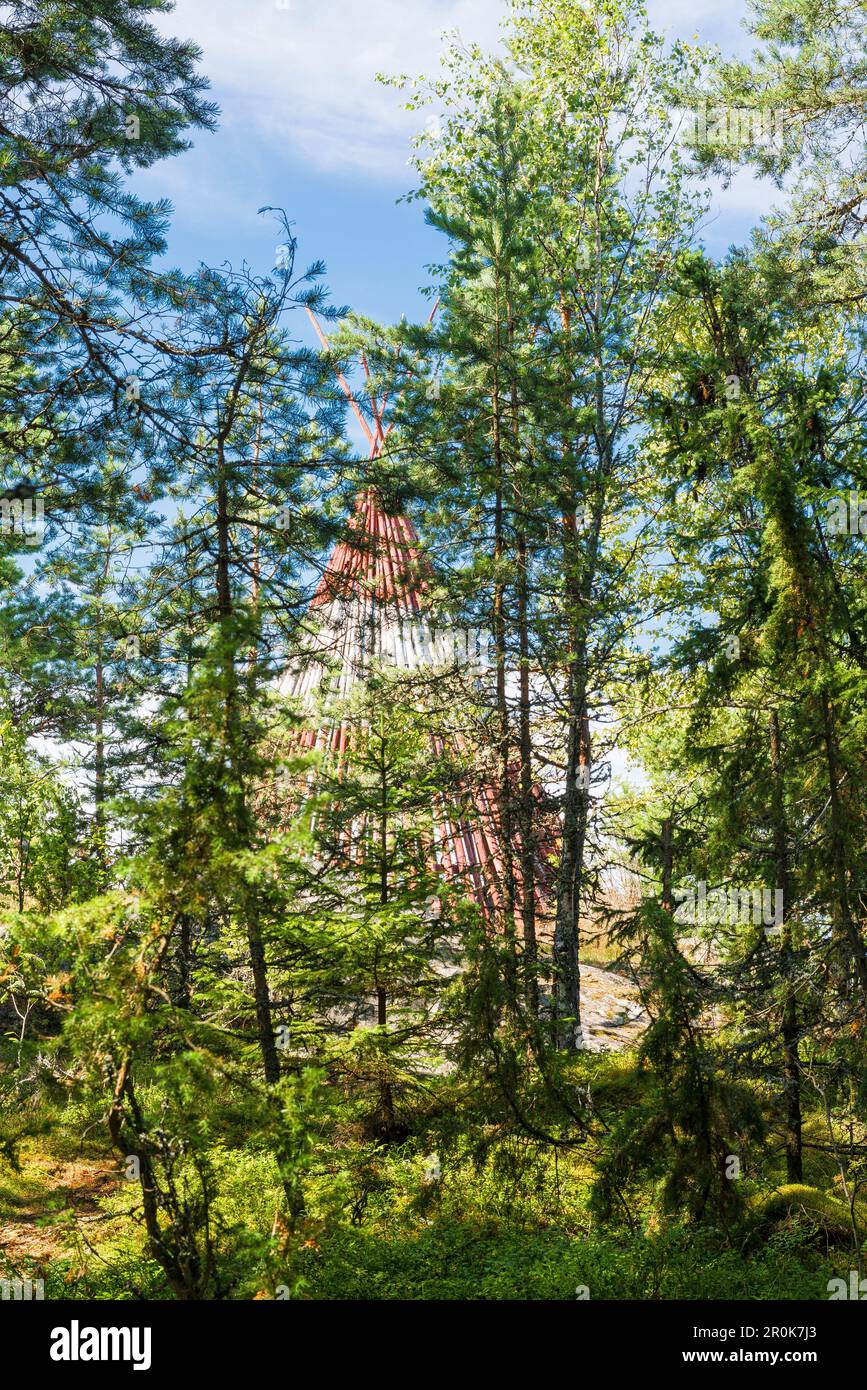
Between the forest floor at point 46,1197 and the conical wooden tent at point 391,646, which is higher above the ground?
the conical wooden tent at point 391,646

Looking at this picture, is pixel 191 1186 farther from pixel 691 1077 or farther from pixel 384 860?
pixel 691 1077

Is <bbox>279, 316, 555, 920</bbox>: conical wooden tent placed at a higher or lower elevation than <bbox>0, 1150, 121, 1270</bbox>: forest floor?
higher

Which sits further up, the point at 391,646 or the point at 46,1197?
the point at 391,646

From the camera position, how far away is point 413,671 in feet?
35.9

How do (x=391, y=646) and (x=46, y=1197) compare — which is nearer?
(x=46, y=1197)

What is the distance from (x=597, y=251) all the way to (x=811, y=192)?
9.30 feet

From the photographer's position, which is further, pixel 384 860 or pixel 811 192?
pixel 811 192

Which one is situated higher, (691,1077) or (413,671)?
(413,671)

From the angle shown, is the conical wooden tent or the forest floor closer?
the forest floor

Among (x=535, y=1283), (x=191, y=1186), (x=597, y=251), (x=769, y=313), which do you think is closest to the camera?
(x=535, y=1283)

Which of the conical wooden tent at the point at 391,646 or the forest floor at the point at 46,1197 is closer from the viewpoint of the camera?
the forest floor at the point at 46,1197

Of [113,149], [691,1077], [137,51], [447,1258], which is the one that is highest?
[137,51]
